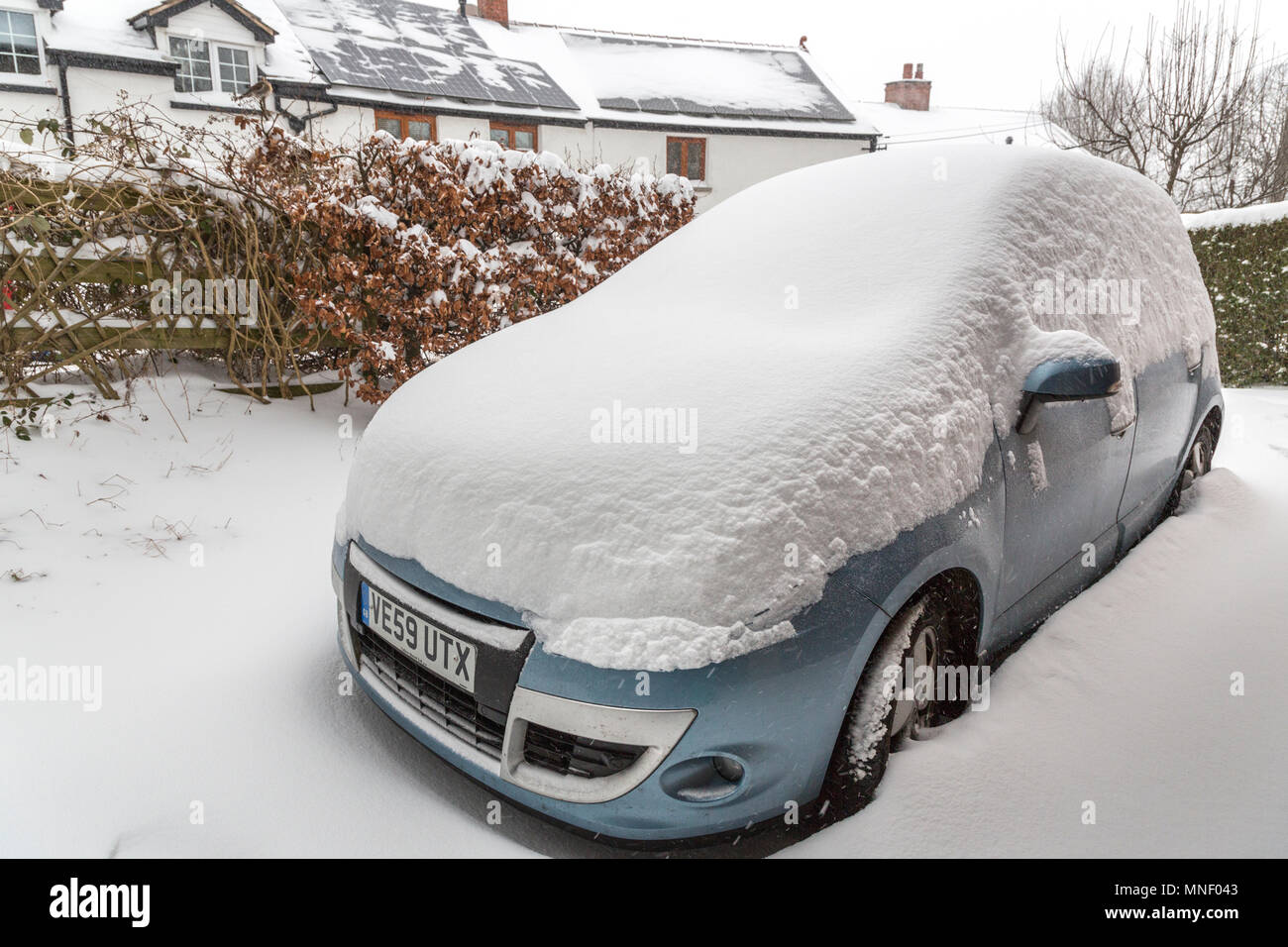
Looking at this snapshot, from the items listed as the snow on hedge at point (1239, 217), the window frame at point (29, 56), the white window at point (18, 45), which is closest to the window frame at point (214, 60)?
the window frame at point (29, 56)

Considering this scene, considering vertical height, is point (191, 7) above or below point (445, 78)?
above

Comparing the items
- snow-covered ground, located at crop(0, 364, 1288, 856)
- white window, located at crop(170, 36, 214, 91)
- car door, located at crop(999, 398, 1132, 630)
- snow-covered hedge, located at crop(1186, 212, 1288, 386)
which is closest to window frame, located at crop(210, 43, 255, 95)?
white window, located at crop(170, 36, 214, 91)

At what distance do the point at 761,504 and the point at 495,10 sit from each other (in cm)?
2405

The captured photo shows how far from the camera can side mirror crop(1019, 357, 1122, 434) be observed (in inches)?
77.2

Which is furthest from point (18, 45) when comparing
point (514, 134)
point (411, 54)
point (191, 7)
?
point (514, 134)

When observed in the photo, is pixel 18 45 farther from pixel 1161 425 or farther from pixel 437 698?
pixel 1161 425

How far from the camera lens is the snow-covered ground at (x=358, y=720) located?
1.71 metres

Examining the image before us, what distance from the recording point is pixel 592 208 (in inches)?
221

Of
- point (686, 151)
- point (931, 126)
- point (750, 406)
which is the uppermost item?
point (931, 126)

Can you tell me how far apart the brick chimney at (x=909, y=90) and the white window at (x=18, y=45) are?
28.6 metres

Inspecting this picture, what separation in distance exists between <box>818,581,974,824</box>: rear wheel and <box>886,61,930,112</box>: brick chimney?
3461cm

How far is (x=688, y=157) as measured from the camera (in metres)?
20.8
